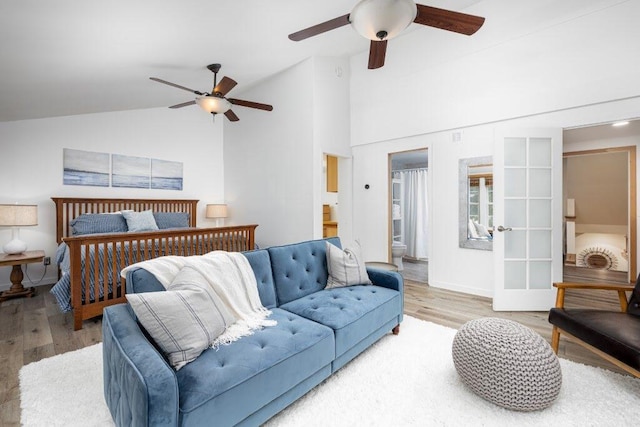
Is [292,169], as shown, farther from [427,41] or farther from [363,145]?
[427,41]

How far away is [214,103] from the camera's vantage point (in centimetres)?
346

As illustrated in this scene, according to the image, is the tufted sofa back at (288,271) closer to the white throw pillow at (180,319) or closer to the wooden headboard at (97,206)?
the white throw pillow at (180,319)

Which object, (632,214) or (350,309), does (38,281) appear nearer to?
(350,309)

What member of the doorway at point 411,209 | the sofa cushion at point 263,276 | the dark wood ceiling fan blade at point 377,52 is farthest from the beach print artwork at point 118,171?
the doorway at point 411,209

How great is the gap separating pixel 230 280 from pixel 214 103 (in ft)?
8.16

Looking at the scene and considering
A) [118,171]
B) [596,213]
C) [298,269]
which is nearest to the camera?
[298,269]

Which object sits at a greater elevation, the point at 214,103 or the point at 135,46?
the point at 135,46

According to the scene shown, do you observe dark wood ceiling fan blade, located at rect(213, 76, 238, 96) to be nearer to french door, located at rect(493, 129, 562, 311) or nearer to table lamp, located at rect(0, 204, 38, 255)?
table lamp, located at rect(0, 204, 38, 255)

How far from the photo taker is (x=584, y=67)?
299 cm

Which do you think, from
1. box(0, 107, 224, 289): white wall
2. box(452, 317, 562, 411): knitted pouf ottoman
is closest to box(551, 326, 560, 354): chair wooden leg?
box(452, 317, 562, 411): knitted pouf ottoman

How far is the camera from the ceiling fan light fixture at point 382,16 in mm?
1672

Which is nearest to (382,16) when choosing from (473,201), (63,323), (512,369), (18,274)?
(512,369)

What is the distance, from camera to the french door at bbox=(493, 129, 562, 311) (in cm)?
322

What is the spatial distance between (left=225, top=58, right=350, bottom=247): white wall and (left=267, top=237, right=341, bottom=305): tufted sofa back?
1629mm
